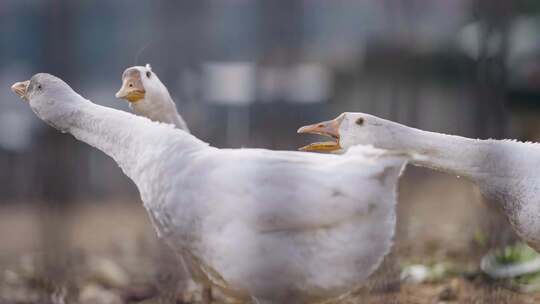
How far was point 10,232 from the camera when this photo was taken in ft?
11.0

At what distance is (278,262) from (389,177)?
27cm

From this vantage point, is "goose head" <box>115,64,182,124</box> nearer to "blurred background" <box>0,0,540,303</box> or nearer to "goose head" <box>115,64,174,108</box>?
"goose head" <box>115,64,174,108</box>

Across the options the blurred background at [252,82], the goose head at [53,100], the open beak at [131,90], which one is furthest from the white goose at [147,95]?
the goose head at [53,100]

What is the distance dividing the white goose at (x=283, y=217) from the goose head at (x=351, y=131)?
0.13 meters

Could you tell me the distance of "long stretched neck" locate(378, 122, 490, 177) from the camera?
6.32 ft

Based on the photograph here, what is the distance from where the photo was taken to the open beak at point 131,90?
2.18 meters

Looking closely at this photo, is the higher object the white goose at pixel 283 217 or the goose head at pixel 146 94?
the goose head at pixel 146 94

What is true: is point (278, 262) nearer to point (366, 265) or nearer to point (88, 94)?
point (366, 265)

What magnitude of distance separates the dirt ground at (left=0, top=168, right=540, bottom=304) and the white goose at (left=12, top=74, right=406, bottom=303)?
0.74ft

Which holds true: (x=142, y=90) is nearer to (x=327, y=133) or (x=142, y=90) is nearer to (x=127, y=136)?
(x=127, y=136)

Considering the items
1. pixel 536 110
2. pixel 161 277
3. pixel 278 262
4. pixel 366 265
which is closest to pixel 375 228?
pixel 366 265

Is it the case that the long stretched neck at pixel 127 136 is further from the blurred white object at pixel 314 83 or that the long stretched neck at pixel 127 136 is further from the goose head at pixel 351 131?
the blurred white object at pixel 314 83

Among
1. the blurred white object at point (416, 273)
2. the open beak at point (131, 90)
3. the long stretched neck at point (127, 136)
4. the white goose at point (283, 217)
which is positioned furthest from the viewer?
the blurred white object at point (416, 273)

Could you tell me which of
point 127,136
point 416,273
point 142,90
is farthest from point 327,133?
point 416,273
